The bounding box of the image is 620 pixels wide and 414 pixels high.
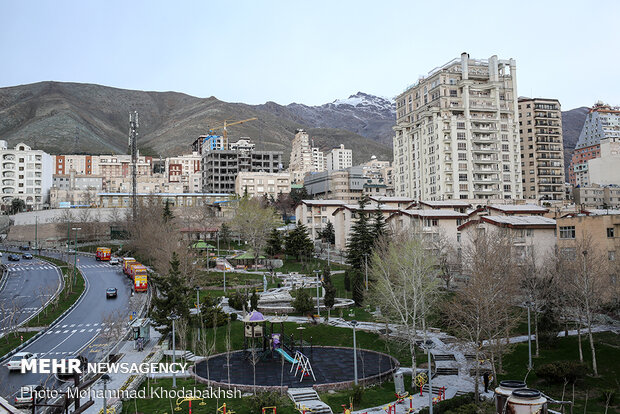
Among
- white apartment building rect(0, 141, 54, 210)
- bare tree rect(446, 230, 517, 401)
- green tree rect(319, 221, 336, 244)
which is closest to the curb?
bare tree rect(446, 230, 517, 401)

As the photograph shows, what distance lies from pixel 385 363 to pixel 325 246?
4774 cm

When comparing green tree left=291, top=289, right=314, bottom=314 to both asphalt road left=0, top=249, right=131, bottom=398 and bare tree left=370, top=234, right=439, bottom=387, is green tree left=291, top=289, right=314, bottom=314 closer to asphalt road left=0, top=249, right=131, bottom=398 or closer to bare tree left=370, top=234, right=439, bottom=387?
bare tree left=370, top=234, right=439, bottom=387

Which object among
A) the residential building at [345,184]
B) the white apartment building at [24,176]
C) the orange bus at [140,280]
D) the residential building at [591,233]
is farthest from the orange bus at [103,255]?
the residential building at [345,184]

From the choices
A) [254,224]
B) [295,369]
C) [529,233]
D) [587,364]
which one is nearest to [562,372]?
[587,364]

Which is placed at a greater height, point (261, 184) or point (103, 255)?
point (261, 184)

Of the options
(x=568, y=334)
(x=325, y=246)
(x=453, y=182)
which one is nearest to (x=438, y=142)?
(x=453, y=182)

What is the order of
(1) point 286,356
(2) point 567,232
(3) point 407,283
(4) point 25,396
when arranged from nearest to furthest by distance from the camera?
(4) point 25,396 → (1) point 286,356 → (3) point 407,283 → (2) point 567,232

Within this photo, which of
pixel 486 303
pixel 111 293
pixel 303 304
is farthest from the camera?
pixel 111 293

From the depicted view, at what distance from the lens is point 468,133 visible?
8656cm

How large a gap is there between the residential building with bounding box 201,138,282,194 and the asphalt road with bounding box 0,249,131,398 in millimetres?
94585

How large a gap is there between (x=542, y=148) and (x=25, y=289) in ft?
357

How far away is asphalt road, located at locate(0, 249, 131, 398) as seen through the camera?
28141 millimetres

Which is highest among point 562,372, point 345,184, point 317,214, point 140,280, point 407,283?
point 345,184

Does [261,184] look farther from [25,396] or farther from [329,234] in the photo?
[25,396]
